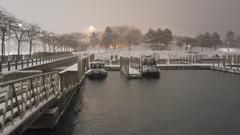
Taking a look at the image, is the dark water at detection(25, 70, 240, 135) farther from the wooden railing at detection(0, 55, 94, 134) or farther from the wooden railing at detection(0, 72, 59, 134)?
the wooden railing at detection(0, 72, 59, 134)

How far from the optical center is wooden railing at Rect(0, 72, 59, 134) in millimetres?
13078

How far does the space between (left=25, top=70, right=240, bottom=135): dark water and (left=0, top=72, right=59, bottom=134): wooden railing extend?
10.5ft

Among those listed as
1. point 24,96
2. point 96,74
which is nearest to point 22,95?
point 24,96

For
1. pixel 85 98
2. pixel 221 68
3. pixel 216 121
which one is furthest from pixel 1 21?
pixel 221 68

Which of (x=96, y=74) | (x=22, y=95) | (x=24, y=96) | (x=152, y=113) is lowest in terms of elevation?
(x=152, y=113)

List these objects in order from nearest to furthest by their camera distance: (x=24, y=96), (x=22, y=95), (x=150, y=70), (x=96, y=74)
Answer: (x=22, y=95) < (x=24, y=96) < (x=96, y=74) < (x=150, y=70)

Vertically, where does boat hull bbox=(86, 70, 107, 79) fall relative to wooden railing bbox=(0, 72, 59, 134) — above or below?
below

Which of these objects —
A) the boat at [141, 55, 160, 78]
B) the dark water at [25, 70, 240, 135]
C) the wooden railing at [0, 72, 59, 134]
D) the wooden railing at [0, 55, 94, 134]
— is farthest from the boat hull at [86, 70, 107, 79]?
→ the wooden railing at [0, 72, 59, 134]

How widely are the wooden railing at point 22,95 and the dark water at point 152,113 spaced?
320 cm

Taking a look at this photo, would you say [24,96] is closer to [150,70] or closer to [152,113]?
[152,113]

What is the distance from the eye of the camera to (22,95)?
1484 centimetres

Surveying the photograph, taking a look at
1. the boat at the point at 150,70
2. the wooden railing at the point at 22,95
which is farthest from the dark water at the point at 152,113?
the boat at the point at 150,70

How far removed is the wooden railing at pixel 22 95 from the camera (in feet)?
42.9

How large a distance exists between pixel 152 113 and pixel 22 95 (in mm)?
15436
